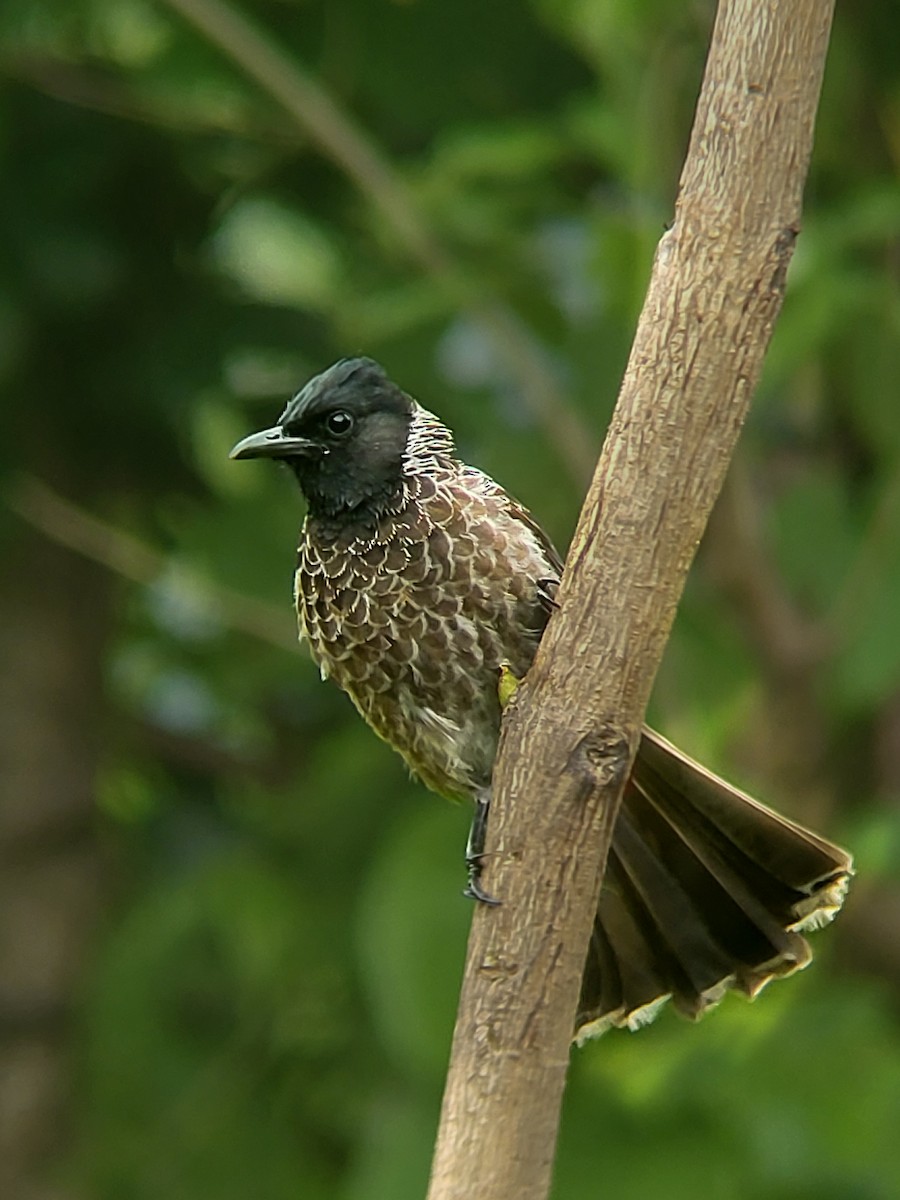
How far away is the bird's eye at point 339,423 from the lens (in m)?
2.84

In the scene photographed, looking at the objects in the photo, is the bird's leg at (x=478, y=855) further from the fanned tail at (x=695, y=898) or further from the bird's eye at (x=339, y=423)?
the bird's eye at (x=339, y=423)

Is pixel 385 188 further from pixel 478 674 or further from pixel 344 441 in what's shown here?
pixel 478 674

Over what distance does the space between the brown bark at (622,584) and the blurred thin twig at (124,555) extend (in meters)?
2.05

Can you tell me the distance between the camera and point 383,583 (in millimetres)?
2814

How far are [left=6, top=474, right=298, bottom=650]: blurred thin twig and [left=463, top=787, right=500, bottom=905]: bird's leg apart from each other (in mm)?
1455

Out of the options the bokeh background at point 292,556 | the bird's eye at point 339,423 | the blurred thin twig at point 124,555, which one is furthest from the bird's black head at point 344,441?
the blurred thin twig at point 124,555

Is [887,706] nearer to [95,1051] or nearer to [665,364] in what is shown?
[95,1051]

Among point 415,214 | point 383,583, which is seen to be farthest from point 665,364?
point 415,214

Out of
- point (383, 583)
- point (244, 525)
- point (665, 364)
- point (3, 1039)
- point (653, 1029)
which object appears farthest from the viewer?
point (3, 1039)

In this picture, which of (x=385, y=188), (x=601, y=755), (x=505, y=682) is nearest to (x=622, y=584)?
(x=601, y=755)

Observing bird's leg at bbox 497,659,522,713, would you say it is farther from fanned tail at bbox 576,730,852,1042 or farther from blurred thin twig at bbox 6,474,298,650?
blurred thin twig at bbox 6,474,298,650

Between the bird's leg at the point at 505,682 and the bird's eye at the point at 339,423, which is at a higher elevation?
the bird's eye at the point at 339,423

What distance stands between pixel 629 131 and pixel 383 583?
1.70 meters

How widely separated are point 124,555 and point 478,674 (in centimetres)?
185
